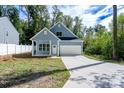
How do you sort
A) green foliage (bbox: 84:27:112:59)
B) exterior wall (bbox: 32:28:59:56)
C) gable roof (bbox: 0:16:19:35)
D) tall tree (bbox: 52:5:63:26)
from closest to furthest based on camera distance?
green foliage (bbox: 84:27:112:59)
gable roof (bbox: 0:16:19:35)
exterior wall (bbox: 32:28:59:56)
tall tree (bbox: 52:5:63:26)

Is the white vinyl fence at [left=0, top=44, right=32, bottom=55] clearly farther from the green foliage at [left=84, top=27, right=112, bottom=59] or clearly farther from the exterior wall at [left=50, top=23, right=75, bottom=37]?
the green foliage at [left=84, top=27, right=112, bottom=59]

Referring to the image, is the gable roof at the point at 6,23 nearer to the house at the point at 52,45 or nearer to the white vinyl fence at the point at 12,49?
the white vinyl fence at the point at 12,49

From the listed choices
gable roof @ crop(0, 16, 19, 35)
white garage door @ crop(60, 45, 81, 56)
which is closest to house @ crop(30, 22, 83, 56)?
white garage door @ crop(60, 45, 81, 56)

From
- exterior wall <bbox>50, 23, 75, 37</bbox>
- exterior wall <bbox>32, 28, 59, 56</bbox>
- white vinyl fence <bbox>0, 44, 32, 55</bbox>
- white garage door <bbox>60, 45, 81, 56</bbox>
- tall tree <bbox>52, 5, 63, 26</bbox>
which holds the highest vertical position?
tall tree <bbox>52, 5, 63, 26</bbox>

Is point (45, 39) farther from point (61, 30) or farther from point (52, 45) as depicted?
point (61, 30)

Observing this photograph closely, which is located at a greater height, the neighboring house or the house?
the neighboring house

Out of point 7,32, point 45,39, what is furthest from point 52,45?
point 7,32

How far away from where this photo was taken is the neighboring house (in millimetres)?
28155

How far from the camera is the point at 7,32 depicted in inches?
1162

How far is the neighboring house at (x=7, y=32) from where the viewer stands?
28.2 m

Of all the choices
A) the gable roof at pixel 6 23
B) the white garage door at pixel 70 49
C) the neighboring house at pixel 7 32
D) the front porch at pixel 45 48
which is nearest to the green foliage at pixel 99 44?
the white garage door at pixel 70 49

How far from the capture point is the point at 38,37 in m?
30.9
